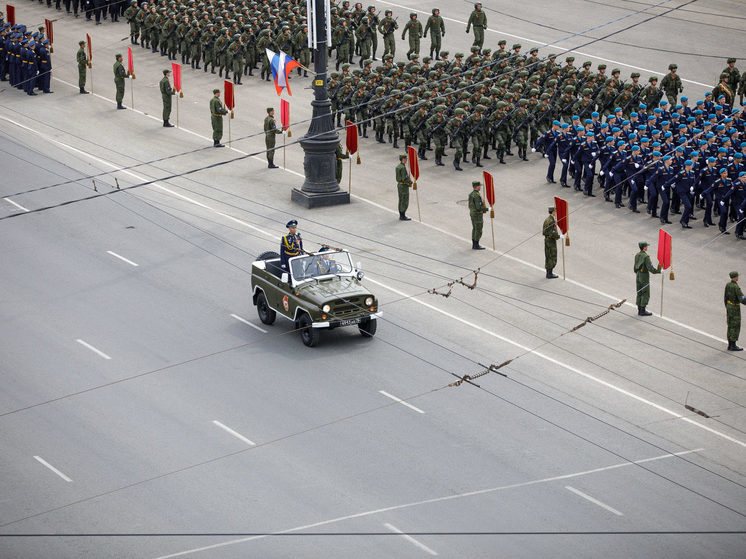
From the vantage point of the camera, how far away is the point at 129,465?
703 inches

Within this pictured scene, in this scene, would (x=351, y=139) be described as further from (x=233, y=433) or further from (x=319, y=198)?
(x=233, y=433)

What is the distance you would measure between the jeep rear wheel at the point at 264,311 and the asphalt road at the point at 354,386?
0.26 m

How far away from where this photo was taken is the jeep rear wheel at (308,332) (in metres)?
21.9

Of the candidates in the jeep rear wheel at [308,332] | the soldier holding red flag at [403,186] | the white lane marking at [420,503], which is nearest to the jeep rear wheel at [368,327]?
the jeep rear wheel at [308,332]

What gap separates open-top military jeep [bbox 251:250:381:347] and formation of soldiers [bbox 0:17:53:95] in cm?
2142

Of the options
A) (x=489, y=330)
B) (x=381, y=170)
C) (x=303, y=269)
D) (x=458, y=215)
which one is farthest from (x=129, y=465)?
(x=381, y=170)

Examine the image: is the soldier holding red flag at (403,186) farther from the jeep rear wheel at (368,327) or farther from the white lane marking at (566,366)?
the jeep rear wheel at (368,327)

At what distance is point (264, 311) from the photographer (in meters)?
23.4

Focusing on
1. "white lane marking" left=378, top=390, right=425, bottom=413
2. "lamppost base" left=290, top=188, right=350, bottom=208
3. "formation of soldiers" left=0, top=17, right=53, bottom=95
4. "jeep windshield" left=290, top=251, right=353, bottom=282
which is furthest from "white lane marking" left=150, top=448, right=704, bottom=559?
"formation of soldiers" left=0, top=17, right=53, bottom=95

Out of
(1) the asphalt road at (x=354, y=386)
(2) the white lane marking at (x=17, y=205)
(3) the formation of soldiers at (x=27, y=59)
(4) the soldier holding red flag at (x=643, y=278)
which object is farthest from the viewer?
(3) the formation of soldiers at (x=27, y=59)

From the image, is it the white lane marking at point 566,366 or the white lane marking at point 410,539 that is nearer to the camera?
the white lane marking at point 410,539

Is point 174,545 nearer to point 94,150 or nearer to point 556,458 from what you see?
point 556,458

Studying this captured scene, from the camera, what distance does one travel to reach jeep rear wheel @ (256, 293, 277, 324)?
76.1 feet

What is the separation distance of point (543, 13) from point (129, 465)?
3542 cm
